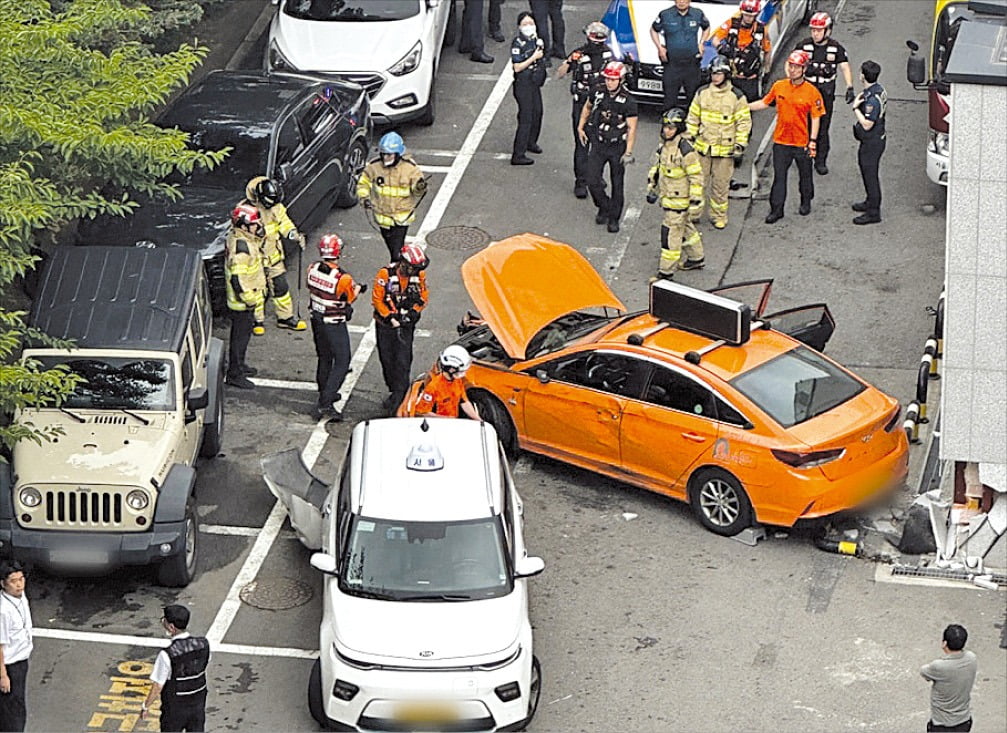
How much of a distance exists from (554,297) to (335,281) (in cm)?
194

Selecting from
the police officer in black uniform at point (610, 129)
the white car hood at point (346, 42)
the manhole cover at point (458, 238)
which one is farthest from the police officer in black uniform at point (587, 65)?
the white car hood at point (346, 42)

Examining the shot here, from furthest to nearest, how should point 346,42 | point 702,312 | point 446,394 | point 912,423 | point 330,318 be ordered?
→ point 346,42
point 330,318
point 912,423
point 702,312
point 446,394

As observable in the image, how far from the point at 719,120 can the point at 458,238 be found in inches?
120

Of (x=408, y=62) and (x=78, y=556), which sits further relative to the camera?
(x=408, y=62)

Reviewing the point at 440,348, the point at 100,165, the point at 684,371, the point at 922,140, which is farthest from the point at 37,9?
the point at 922,140

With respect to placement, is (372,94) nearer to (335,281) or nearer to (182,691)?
(335,281)

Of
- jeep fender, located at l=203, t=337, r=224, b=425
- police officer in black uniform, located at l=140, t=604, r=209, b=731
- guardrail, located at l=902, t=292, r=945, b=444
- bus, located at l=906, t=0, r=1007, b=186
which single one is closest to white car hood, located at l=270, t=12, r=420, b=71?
bus, located at l=906, t=0, r=1007, b=186

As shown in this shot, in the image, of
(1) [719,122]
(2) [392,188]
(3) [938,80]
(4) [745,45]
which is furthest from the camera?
(4) [745,45]

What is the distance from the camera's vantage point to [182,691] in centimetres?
1140

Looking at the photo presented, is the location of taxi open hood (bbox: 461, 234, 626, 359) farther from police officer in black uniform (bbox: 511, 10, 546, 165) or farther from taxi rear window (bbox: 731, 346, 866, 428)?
police officer in black uniform (bbox: 511, 10, 546, 165)

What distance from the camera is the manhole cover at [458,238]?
775 inches

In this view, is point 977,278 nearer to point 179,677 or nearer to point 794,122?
point 179,677

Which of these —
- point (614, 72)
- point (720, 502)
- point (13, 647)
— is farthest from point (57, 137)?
point (614, 72)

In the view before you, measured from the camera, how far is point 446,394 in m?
14.8
